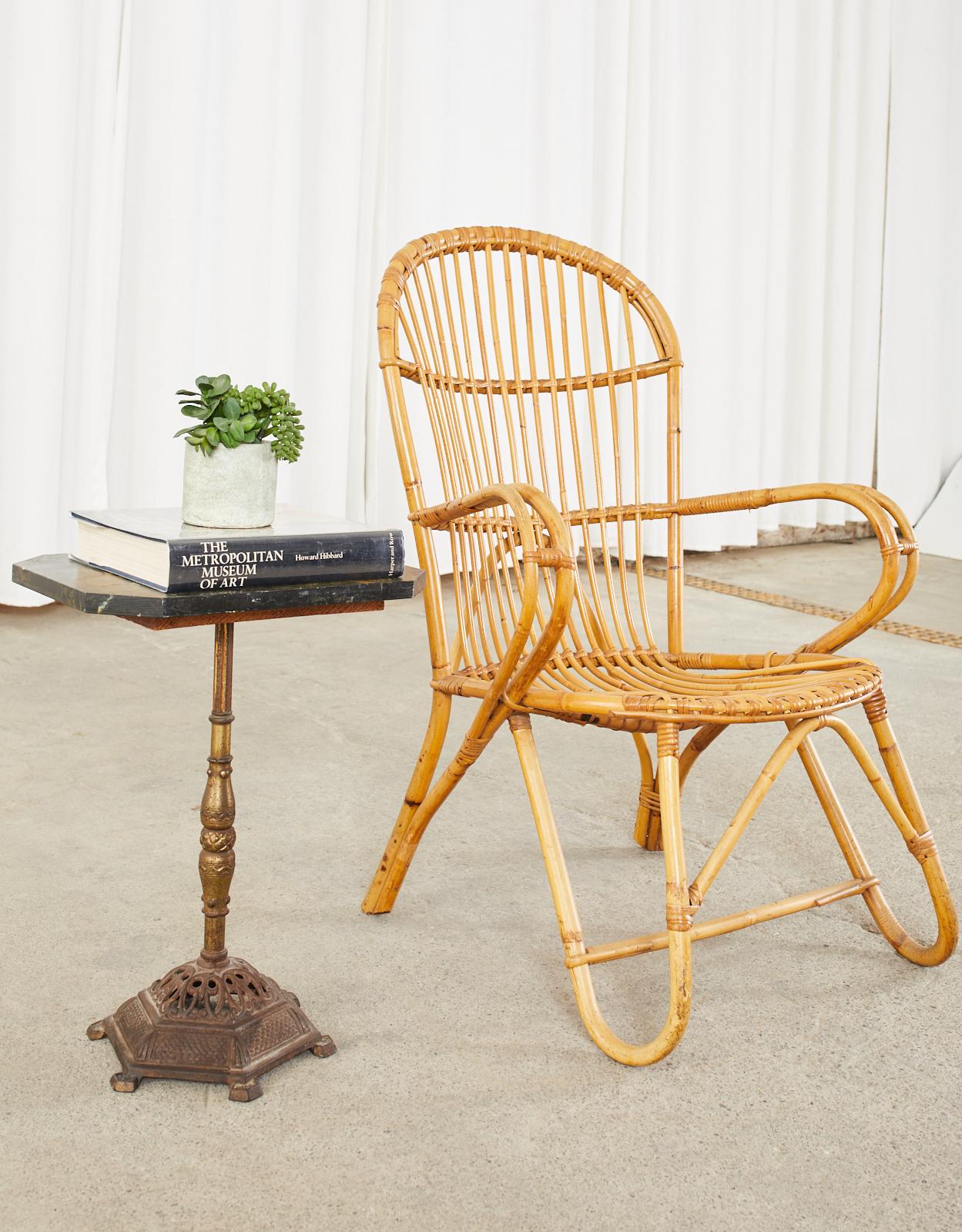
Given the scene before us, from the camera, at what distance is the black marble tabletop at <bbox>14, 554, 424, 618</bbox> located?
958 millimetres

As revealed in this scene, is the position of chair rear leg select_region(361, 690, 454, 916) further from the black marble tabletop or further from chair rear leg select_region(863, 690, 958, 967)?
chair rear leg select_region(863, 690, 958, 967)

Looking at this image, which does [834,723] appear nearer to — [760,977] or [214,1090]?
[760,977]

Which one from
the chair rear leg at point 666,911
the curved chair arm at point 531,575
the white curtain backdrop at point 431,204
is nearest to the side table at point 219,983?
the curved chair arm at point 531,575

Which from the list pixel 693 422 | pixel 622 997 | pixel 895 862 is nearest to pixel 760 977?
pixel 622 997

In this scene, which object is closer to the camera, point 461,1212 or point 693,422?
point 461,1212

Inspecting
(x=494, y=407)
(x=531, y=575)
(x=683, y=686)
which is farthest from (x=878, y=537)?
(x=494, y=407)

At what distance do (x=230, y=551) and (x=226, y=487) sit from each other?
87 millimetres

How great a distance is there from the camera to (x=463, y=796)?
1.82 m

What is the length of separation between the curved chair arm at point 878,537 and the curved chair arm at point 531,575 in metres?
0.33

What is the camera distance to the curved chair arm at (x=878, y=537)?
1.26 m

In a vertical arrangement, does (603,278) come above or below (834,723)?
above

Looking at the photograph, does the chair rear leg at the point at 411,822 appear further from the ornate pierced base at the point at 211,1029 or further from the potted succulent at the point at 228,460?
the potted succulent at the point at 228,460

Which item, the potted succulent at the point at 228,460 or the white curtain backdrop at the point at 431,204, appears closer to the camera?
the potted succulent at the point at 228,460

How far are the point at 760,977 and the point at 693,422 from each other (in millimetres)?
3060
